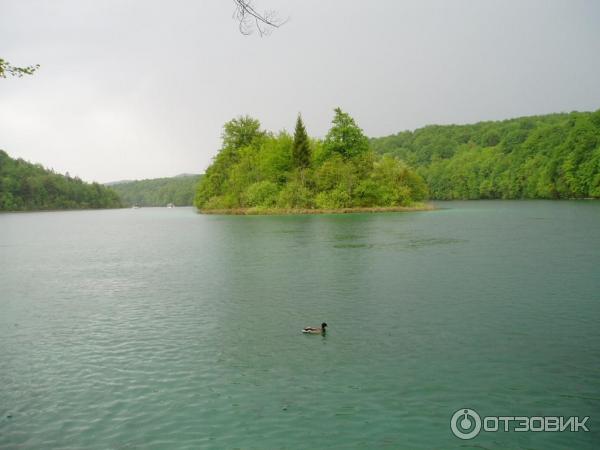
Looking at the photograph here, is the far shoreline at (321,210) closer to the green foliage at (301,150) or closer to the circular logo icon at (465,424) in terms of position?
the green foliage at (301,150)

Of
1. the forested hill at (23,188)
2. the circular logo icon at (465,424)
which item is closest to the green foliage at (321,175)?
the circular logo icon at (465,424)

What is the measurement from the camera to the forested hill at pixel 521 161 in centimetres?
10988

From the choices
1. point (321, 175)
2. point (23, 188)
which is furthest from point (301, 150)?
point (23, 188)

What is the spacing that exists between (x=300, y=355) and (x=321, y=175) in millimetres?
72702

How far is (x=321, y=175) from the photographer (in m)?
83.7

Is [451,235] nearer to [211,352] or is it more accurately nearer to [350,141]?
[211,352]

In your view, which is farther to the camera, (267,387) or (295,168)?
(295,168)

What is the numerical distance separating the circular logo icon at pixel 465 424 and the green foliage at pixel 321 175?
73.3m

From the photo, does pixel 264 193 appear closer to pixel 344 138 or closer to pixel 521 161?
pixel 344 138

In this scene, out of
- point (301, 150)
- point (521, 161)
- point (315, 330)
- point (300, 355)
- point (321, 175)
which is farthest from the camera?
point (521, 161)

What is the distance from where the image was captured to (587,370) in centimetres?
1060

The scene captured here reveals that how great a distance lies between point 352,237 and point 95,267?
A: 65.7ft

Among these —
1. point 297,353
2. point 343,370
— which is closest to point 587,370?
point 343,370

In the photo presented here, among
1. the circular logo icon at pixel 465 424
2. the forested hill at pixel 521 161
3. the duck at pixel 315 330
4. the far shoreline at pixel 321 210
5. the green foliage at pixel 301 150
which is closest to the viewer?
the circular logo icon at pixel 465 424
